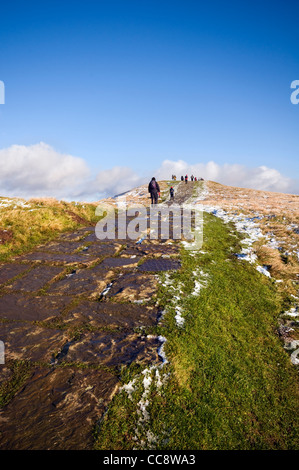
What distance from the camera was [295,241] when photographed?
8.60 metres

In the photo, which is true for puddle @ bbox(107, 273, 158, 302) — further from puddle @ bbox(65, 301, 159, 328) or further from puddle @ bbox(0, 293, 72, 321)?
puddle @ bbox(0, 293, 72, 321)

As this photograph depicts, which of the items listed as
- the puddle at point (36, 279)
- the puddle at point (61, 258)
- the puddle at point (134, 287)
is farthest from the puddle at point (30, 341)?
the puddle at point (61, 258)

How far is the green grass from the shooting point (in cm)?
232

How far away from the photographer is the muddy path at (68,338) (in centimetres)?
227

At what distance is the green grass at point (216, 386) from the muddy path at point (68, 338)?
0.24 m

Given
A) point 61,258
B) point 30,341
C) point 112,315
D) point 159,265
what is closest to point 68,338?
point 30,341

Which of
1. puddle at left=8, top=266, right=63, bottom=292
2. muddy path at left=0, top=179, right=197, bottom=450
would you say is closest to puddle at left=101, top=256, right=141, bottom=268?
muddy path at left=0, top=179, right=197, bottom=450

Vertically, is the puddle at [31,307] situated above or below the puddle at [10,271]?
below

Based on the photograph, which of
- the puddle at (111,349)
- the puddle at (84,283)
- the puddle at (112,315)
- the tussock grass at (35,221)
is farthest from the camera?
the tussock grass at (35,221)

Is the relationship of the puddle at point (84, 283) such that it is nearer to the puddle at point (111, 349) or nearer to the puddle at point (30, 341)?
the puddle at point (30, 341)

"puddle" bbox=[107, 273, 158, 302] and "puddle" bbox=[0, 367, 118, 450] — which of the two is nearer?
"puddle" bbox=[0, 367, 118, 450]

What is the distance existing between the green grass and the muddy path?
244 mm

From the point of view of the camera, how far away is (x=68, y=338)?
329 centimetres

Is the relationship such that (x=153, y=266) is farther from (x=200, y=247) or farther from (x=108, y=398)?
(x=108, y=398)
